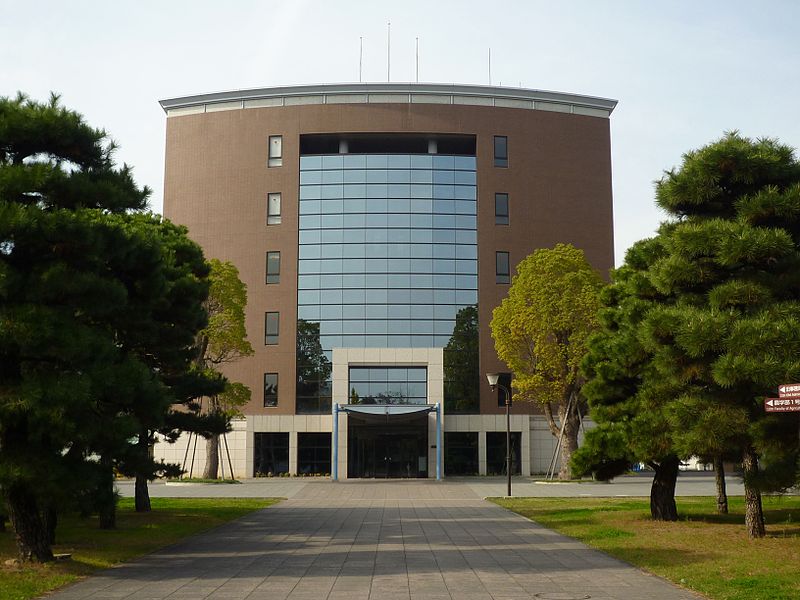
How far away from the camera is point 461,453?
54.0m

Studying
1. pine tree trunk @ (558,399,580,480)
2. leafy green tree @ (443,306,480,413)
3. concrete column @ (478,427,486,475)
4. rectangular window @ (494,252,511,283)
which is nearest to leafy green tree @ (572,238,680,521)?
pine tree trunk @ (558,399,580,480)

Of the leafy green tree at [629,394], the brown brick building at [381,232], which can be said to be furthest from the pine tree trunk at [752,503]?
the brown brick building at [381,232]

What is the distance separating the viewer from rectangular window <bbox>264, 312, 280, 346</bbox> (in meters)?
55.7

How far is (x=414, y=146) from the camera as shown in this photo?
195ft

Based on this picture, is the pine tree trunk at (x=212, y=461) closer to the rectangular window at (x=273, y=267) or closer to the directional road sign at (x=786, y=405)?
the rectangular window at (x=273, y=267)

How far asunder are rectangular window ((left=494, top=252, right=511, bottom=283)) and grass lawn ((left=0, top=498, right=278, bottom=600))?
27946mm

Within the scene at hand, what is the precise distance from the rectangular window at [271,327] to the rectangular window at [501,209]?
49.9 ft

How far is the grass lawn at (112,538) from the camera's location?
1341 cm

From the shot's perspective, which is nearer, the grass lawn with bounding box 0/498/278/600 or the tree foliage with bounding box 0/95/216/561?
the grass lawn with bounding box 0/498/278/600

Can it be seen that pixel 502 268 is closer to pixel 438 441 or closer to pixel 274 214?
pixel 438 441

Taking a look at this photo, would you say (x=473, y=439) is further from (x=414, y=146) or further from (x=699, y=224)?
(x=699, y=224)

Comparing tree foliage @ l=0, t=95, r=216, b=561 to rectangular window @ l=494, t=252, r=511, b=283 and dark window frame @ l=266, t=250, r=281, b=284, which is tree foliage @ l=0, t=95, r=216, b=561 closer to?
dark window frame @ l=266, t=250, r=281, b=284

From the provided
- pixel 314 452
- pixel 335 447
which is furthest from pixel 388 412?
pixel 314 452

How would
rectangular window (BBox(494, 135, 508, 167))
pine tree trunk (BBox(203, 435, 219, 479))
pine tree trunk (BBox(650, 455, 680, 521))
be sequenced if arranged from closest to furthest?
pine tree trunk (BBox(650, 455, 680, 521)), pine tree trunk (BBox(203, 435, 219, 479)), rectangular window (BBox(494, 135, 508, 167))
